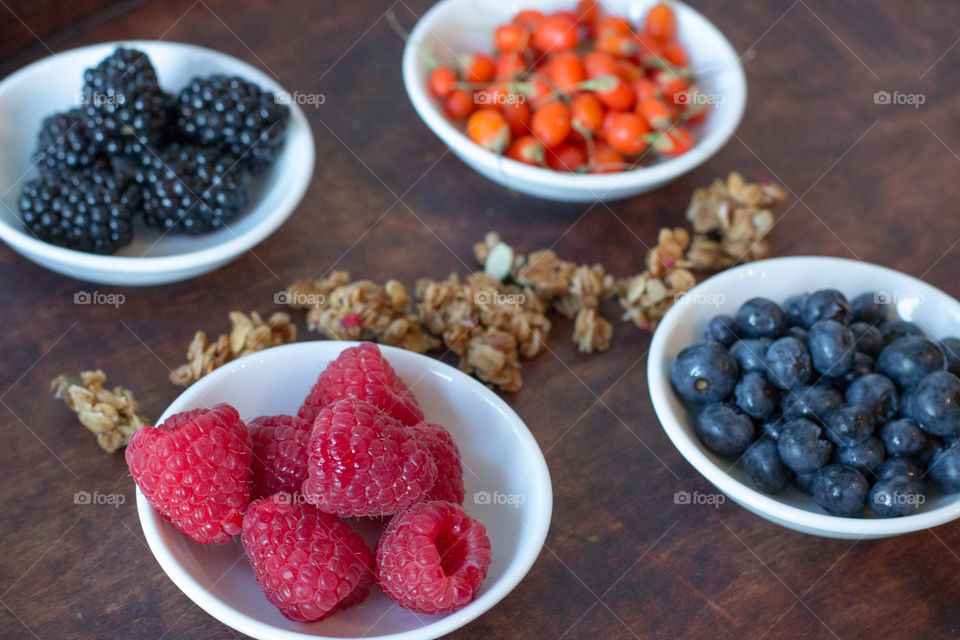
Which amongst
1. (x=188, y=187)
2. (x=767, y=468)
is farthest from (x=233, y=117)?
(x=767, y=468)

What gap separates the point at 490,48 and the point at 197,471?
2.87ft

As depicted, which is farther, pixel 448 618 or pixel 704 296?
pixel 704 296

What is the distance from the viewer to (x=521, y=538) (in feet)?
2.71

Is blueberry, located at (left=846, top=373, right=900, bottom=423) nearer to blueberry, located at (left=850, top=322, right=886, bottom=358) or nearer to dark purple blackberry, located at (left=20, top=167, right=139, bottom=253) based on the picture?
blueberry, located at (left=850, top=322, right=886, bottom=358)

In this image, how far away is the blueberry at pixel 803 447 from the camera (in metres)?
0.87

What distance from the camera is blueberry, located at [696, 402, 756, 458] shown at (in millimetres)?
902

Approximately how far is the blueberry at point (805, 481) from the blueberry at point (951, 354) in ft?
0.64

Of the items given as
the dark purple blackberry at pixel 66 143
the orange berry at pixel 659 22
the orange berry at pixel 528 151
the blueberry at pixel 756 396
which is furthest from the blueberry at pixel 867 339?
the dark purple blackberry at pixel 66 143

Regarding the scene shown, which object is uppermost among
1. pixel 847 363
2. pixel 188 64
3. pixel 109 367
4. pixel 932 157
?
pixel 188 64

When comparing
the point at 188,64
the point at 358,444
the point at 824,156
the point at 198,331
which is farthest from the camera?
the point at 824,156

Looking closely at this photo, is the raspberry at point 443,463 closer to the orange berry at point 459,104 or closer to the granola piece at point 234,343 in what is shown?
the granola piece at point 234,343

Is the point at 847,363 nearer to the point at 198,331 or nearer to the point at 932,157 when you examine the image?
the point at 932,157

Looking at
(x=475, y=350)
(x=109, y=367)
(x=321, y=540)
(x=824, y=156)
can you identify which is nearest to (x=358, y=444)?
(x=321, y=540)

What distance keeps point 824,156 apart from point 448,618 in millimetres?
976
